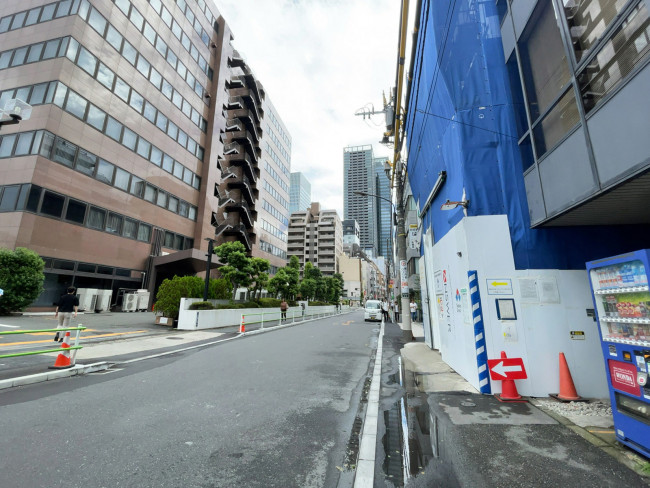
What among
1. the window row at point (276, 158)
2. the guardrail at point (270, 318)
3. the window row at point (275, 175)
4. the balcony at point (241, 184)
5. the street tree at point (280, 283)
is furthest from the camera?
the window row at point (276, 158)

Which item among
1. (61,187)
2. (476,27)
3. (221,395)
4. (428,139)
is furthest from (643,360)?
(61,187)

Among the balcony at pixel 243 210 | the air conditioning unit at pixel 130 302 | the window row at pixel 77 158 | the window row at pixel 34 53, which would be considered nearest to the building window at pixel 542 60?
the window row at pixel 77 158

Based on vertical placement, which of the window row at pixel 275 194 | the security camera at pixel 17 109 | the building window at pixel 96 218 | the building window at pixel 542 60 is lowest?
the building window at pixel 542 60

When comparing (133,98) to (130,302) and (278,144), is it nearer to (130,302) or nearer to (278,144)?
(130,302)

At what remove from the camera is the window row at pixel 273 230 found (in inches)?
2049

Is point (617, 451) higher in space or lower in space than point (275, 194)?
lower

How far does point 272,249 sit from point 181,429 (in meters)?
51.0

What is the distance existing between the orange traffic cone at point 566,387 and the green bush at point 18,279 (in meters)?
23.0

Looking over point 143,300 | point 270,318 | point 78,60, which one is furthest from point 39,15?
point 270,318

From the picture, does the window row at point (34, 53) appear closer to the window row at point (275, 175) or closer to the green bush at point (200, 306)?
the green bush at point (200, 306)

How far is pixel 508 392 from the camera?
5.42 metres

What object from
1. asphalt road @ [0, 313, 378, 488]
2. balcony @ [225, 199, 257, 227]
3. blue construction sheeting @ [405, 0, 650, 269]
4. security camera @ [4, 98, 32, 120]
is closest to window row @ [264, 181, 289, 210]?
balcony @ [225, 199, 257, 227]

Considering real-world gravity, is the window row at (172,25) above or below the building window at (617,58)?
above

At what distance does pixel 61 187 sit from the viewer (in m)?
22.2
